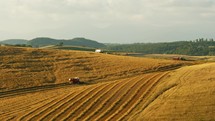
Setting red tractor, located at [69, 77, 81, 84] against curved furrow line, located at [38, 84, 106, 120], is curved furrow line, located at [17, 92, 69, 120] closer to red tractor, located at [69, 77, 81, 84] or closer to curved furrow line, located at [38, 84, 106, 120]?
curved furrow line, located at [38, 84, 106, 120]

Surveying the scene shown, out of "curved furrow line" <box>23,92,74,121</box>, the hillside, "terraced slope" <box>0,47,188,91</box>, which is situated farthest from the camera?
"terraced slope" <box>0,47,188,91</box>

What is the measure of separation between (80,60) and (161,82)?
27.4 m

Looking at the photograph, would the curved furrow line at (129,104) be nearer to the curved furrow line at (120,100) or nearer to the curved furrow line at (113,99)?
the curved furrow line at (120,100)

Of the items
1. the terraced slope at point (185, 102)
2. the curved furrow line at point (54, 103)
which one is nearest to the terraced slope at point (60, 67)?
the curved furrow line at point (54, 103)

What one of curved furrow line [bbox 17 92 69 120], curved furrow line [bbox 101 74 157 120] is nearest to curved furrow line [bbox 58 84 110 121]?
curved furrow line [bbox 17 92 69 120]

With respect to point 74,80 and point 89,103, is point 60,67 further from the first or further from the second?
point 89,103

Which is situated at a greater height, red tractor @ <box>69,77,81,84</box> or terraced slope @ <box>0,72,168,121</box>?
red tractor @ <box>69,77,81,84</box>

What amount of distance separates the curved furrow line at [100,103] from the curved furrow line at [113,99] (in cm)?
28

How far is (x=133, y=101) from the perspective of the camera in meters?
41.2

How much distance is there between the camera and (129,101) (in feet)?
136

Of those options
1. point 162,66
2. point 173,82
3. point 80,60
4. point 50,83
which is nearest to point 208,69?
point 173,82

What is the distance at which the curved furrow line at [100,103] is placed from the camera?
125 feet

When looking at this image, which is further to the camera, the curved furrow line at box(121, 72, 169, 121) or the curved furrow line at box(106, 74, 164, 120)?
the curved furrow line at box(121, 72, 169, 121)

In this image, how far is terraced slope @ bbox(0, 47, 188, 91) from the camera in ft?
188
